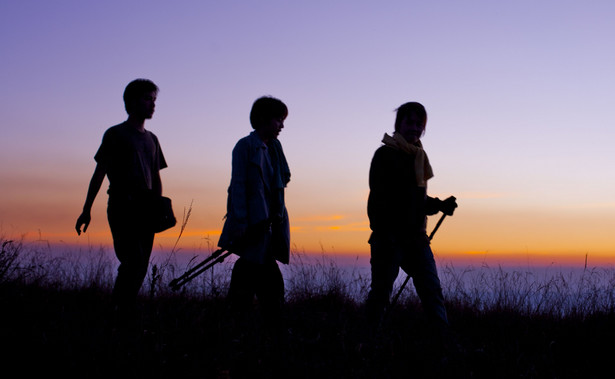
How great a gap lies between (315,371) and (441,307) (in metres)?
1.64

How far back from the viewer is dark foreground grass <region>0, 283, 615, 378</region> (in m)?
3.48

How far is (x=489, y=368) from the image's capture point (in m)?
3.91

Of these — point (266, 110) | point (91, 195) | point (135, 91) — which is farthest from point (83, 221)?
point (266, 110)

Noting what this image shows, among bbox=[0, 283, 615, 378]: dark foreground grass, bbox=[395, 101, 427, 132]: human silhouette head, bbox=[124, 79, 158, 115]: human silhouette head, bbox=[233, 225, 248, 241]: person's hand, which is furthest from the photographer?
bbox=[395, 101, 427, 132]: human silhouette head

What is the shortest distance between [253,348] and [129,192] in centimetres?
165

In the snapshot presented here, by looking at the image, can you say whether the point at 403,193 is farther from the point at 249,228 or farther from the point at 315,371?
the point at 315,371

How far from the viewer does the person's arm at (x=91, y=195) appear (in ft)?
14.9

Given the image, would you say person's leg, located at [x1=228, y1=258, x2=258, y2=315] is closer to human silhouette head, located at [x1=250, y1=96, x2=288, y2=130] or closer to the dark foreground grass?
the dark foreground grass

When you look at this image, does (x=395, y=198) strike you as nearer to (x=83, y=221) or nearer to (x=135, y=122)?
(x=135, y=122)

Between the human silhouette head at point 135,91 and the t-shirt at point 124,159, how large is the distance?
17cm

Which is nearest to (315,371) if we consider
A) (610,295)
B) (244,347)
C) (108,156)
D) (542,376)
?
(244,347)

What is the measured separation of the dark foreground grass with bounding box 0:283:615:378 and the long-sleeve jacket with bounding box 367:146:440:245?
2.92ft

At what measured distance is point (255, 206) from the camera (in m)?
4.41

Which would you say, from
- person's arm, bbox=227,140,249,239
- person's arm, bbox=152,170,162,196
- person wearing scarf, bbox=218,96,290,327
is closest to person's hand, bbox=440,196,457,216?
person wearing scarf, bbox=218,96,290,327
